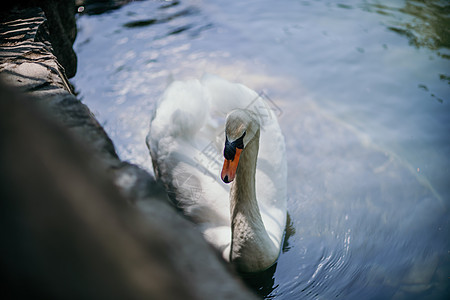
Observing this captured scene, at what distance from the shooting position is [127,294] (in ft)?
1.48

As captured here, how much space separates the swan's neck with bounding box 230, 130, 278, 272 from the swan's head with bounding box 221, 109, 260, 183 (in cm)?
19

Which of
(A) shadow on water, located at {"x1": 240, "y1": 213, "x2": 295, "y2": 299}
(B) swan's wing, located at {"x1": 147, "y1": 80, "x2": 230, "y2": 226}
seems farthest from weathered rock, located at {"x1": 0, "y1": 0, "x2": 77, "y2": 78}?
(A) shadow on water, located at {"x1": 240, "y1": 213, "x2": 295, "y2": 299}

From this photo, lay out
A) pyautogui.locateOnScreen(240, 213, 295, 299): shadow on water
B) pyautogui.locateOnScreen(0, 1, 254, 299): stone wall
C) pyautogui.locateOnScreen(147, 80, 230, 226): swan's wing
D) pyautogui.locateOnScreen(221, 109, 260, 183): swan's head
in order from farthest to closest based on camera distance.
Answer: pyautogui.locateOnScreen(147, 80, 230, 226): swan's wing, pyautogui.locateOnScreen(240, 213, 295, 299): shadow on water, pyautogui.locateOnScreen(221, 109, 260, 183): swan's head, pyautogui.locateOnScreen(0, 1, 254, 299): stone wall

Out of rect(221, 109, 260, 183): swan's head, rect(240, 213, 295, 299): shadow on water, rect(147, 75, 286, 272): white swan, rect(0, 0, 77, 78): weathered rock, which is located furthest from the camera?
rect(0, 0, 77, 78): weathered rock

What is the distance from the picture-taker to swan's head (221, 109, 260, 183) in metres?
2.23

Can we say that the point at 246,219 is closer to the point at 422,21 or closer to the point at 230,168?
the point at 230,168

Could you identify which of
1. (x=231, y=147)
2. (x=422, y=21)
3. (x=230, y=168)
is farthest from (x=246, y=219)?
(x=422, y=21)

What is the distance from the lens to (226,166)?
2273mm

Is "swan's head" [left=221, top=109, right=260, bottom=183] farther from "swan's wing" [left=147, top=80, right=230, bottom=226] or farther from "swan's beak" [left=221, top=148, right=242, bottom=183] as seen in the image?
"swan's wing" [left=147, top=80, right=230, bottom=226]

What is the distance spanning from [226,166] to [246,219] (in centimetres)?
44

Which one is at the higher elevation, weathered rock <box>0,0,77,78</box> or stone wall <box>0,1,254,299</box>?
stone wall <box>0,1,254,299</box>

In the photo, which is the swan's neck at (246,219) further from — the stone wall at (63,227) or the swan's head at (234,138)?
the stone wall at (63,227)

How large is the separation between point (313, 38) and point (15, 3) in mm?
4030

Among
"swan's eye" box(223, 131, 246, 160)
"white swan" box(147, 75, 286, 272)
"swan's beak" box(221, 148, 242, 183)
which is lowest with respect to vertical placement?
"white swan" box(147, 75, 286, 272)
